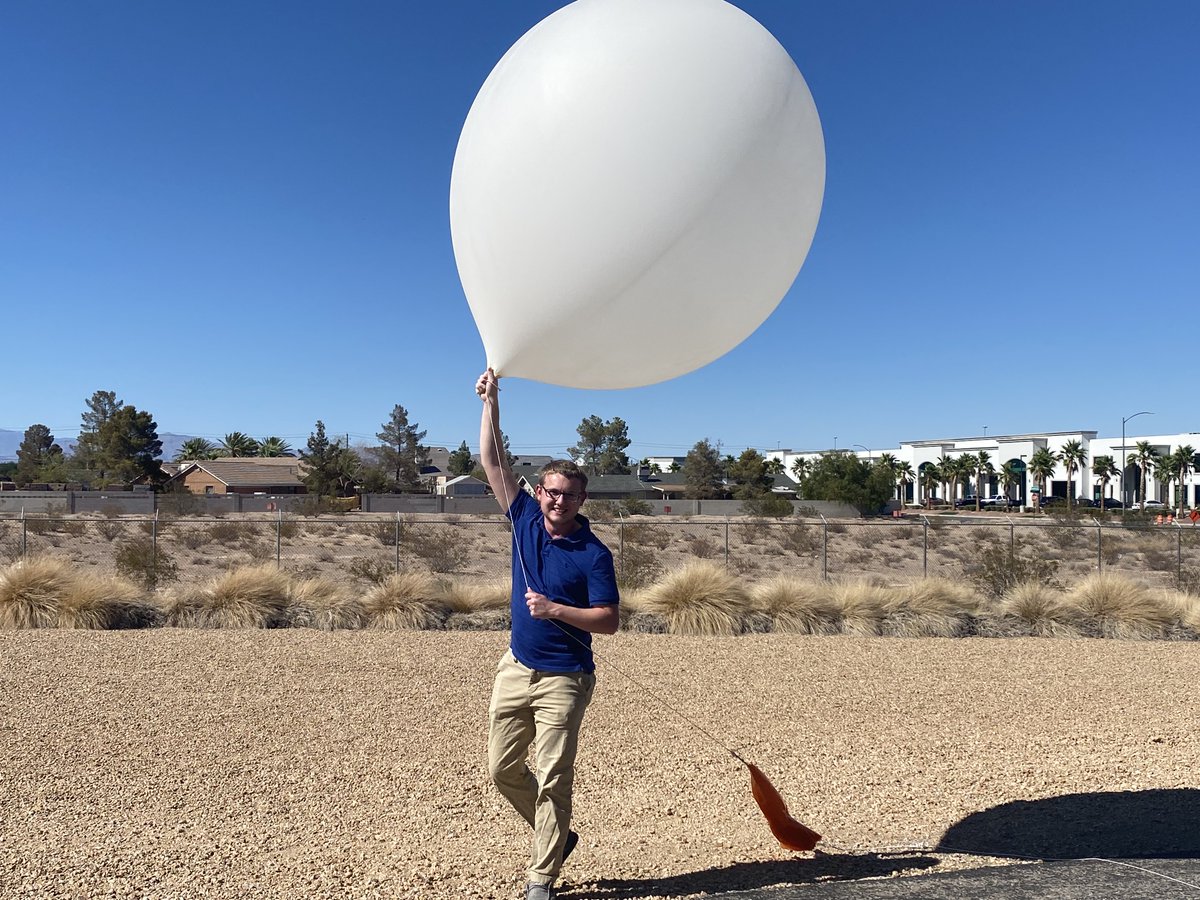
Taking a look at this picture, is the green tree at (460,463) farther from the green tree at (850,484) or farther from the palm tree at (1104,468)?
the palm tree at (1104,468)

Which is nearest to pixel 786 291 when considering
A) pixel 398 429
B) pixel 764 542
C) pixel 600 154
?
pixel 600 154

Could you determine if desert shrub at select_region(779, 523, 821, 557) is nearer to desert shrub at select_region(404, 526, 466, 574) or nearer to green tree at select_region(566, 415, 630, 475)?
desert shrub at select_region(404, 526, 466, 574)

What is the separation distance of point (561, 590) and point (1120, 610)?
455 inches

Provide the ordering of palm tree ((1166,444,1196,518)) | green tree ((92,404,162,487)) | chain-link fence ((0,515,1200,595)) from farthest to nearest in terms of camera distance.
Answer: palm tree ((1166,444,1196,518)) → green tree ((92,404,162,487)) → chain-link fence ((0,515,1200,595))

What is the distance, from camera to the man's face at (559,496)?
407cm

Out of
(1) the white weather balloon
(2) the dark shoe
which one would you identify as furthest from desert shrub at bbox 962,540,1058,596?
(1) the white weather balloon

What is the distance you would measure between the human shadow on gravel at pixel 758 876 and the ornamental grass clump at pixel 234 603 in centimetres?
861

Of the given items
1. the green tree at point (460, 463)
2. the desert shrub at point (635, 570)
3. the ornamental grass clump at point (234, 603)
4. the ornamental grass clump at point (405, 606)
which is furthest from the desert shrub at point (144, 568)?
the green tree at point (460, 463)

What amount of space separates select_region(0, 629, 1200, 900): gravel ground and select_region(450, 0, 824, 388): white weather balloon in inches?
101

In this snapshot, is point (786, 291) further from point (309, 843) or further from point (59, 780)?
point (59, 780)

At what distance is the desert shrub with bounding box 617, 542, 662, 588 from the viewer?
15516mm

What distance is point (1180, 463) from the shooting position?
73812mm

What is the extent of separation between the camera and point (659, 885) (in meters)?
4.23

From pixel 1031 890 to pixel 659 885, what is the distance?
160cm
